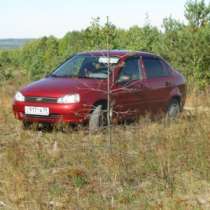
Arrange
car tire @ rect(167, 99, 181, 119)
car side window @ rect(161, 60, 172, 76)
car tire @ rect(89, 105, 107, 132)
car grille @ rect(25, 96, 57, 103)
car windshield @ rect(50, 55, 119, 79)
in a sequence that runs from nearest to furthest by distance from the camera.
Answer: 1. car tire @ rect(89, 105, 107, 132)
2. car grille @ rect(25, 96, 57, 103)
3. car windshield @ rect(50, 55, 119, 79)
4. car tire @ rect(167, 99, 181, 119)
5. car side window @ rect(161, 60, 172, 76)

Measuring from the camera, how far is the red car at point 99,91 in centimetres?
1002

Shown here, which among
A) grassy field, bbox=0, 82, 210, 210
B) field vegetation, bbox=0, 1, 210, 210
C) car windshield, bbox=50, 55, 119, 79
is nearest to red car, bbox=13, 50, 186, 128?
car windshield, bbox=50, 55, 119, 79

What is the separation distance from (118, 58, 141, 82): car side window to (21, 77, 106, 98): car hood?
51cm

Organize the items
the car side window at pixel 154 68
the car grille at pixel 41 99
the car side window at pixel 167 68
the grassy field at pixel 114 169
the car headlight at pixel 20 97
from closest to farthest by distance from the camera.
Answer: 1. the grassy field at pixel 114 169
2. the car grille at pixel 41 99
3. the car headlight at pixel 20 97
4. the car side window at pixel 154 68
5. the car side window at pixel 167 68

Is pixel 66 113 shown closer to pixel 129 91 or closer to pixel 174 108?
pixel 129 91

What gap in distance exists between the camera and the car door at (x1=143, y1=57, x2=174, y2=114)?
446 inches

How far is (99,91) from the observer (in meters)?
10.1

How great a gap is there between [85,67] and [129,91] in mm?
931

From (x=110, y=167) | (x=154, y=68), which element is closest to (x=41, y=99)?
(x=154, y=68)

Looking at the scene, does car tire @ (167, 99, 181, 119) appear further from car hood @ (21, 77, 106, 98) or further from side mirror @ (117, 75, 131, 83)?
car hood @ (21, 77, 106, 98)

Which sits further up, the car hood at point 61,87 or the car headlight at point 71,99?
the car hood at point 61,87

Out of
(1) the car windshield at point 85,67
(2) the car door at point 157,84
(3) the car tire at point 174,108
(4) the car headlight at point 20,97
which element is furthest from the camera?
(3) the car tire at point 174,108

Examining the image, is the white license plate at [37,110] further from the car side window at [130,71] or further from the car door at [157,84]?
the car door at [157,84]

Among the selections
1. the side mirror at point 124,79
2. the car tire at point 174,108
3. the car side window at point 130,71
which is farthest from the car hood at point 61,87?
the car tire at point 174,108
